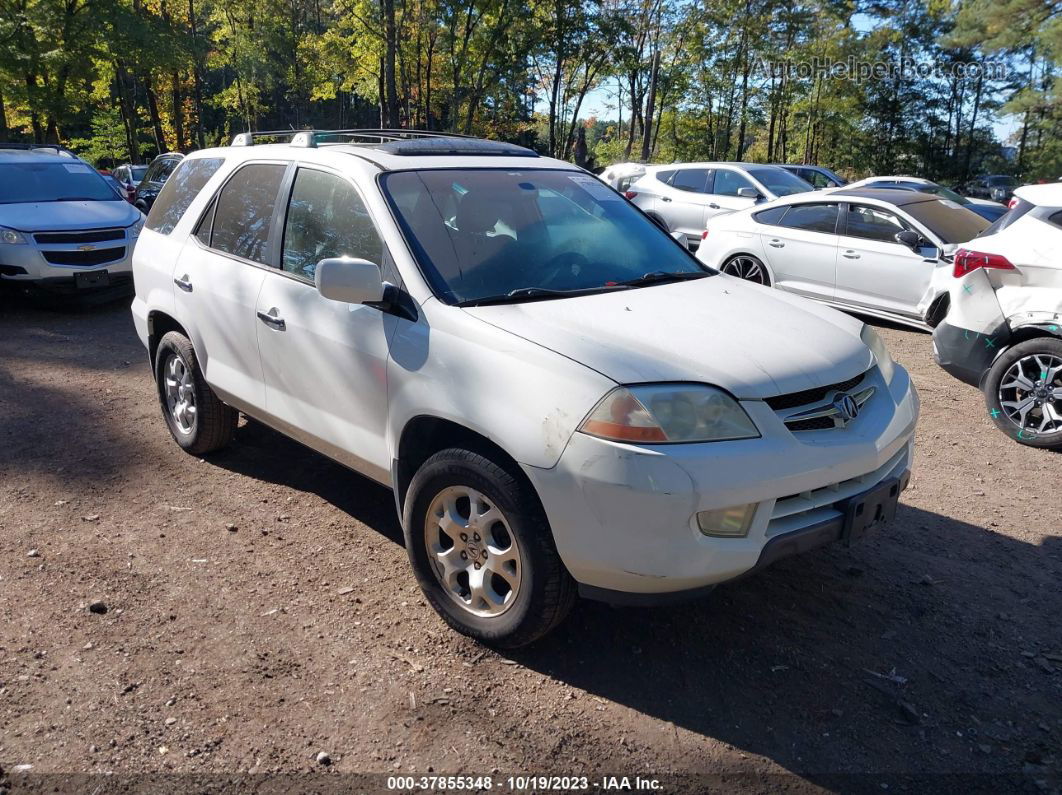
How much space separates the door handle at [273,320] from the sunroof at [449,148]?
95 centimetres

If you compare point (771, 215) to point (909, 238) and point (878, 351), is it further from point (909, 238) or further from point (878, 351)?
point (878, 351)

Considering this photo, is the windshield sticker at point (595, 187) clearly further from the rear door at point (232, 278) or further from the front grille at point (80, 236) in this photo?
the front grille at point (80, 236)

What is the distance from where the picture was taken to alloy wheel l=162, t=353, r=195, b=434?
5.00 m

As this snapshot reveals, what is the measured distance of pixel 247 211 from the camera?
14.4 feet

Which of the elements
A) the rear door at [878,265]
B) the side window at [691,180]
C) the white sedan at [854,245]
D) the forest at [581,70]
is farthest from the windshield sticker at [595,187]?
the forest at [581,70]

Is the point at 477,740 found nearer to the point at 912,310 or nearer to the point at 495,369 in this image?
the point at 495,369

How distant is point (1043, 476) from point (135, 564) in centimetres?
512

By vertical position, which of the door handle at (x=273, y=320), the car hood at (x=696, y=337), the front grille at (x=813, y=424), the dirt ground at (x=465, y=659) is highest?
the car hood at (x=696, y=337)

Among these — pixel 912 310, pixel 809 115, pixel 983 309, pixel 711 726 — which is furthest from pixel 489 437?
pixel 809 115

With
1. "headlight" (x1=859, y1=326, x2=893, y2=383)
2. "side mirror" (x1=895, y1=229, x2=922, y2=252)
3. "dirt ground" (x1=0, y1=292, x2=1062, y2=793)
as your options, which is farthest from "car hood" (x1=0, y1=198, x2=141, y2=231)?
"headlight" (x1=859, y1=326, x2=893, y2=383)

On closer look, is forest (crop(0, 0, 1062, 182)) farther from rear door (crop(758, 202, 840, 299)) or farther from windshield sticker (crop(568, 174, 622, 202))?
windshield sticker (crop(568, 174, 622, 202))

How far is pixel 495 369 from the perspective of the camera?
9.61 feet

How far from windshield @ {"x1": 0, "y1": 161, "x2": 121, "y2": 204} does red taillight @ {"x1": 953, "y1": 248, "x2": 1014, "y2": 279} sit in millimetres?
9752

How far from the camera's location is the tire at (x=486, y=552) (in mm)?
2875
